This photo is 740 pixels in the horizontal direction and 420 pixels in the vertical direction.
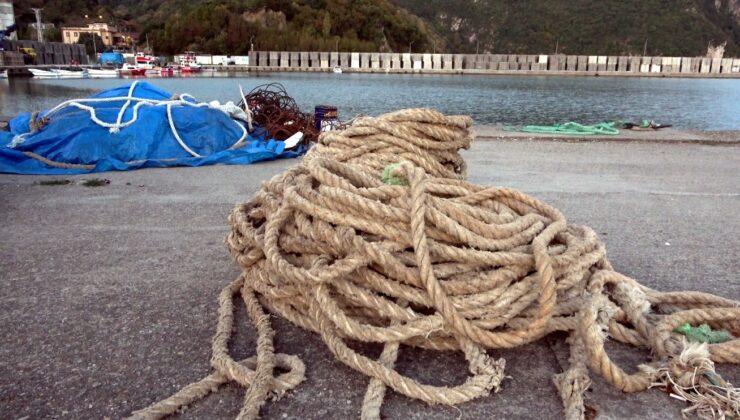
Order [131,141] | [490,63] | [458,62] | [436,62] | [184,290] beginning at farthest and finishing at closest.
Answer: [490,63]
[458,62]
[436,62]
[131,141]
[184,290]

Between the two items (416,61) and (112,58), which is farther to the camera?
(416,61)

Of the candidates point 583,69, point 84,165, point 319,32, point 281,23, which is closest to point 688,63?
point 583,69

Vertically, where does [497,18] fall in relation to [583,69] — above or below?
above

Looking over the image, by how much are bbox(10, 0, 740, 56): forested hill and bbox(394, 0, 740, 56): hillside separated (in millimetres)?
230

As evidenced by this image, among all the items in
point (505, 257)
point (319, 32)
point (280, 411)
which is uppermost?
point (319, 32)

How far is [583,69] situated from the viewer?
110 m

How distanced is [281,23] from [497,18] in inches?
2282

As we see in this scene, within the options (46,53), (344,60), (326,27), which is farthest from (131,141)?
(326,27)

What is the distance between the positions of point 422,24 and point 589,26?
129 feet

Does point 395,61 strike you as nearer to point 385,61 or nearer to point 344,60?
point 385,61

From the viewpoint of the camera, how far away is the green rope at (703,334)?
1.99 metres

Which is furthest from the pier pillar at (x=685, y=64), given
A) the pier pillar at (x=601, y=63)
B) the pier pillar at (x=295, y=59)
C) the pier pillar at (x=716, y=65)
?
the pier pillar at (x=295, y=59)

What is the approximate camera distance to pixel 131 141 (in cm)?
624

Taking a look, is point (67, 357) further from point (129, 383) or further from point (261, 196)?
point (261, 196)
